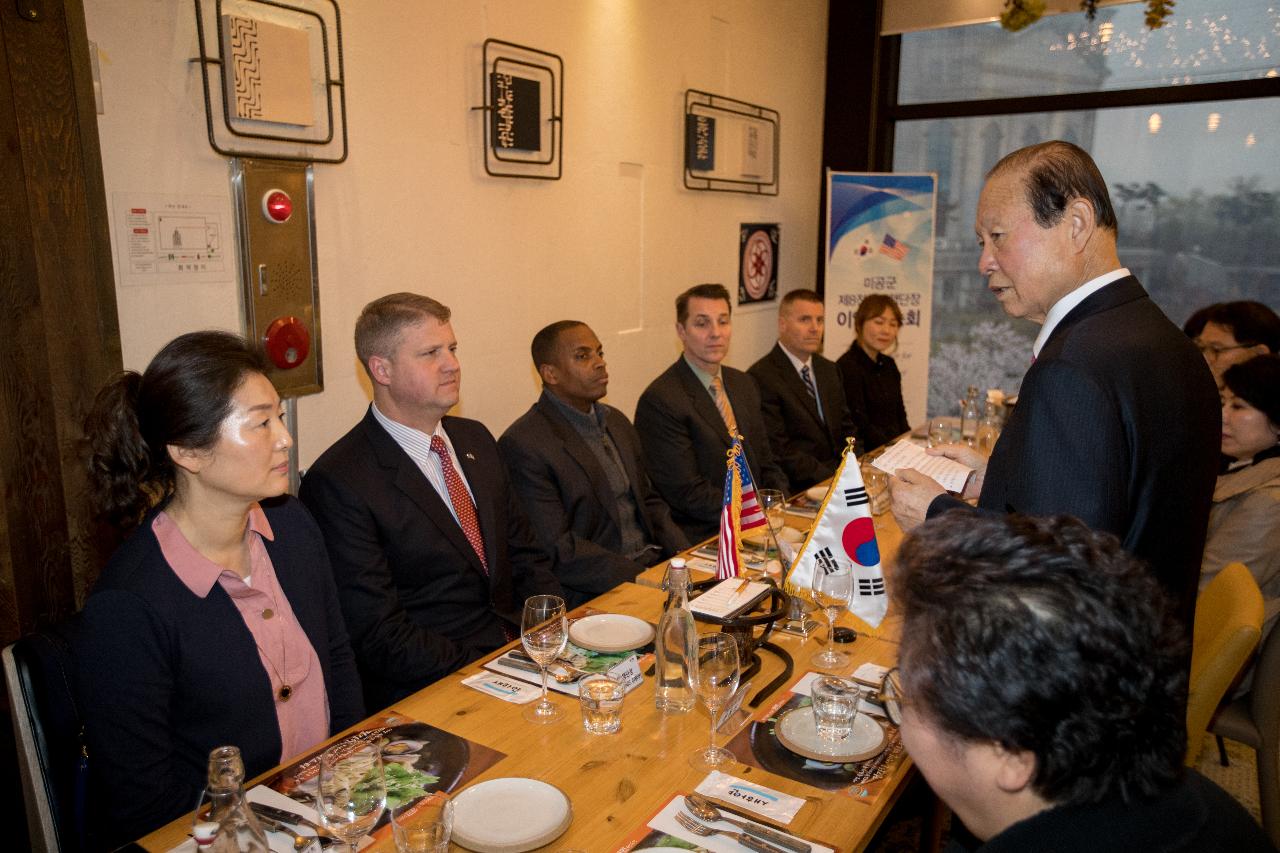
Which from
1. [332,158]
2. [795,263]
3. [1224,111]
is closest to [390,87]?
[332,158]

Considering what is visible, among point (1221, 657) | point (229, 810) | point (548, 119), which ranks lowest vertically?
point (1221, 657)

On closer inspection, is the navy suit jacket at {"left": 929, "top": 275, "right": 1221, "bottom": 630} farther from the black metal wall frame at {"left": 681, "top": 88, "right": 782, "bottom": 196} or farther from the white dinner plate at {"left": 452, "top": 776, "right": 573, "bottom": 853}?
the black metal wall frame at {"left": 681, "top": 88, "right": 782, "bottom": 196}

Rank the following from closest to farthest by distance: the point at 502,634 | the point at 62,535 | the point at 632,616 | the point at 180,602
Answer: the point at 180,602, the point at 632,616, the point at 62,535, the point at 502,634

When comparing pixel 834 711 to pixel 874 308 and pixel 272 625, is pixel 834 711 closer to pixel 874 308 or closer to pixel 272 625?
pixel 272 625

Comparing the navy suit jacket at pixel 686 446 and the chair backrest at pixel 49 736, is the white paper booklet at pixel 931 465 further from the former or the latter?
the chair backrest at pixel 49 736

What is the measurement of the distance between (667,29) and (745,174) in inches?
42.9

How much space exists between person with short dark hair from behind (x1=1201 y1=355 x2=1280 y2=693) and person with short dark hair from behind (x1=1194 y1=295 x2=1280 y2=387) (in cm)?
111

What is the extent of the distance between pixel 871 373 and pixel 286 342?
3.47 m

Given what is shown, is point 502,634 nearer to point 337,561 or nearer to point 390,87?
point 337,561

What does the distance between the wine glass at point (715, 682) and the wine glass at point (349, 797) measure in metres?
0.57

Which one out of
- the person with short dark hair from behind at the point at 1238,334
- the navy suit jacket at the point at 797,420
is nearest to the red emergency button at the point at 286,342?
the navy suit jacket at the point at 797,420

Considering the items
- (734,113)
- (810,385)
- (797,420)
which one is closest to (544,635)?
(797,420)

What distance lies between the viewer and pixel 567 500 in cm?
332

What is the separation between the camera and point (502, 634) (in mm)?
2752
